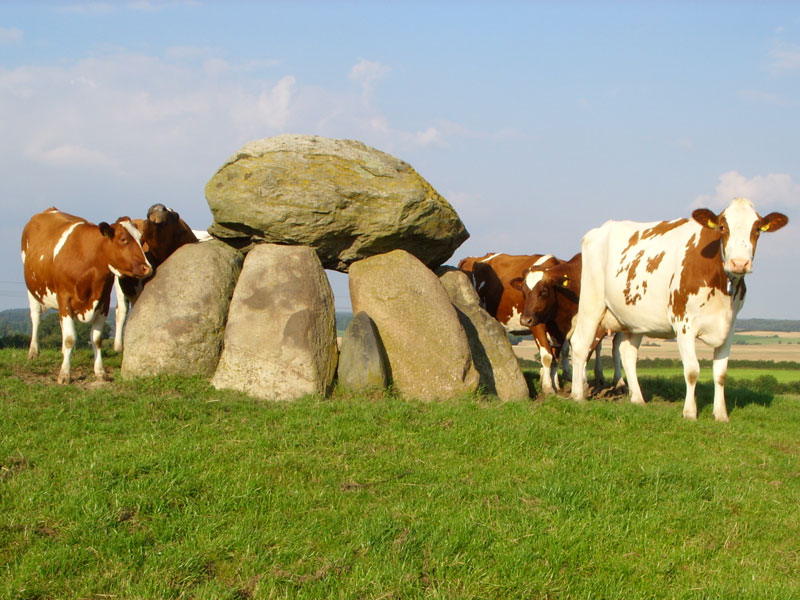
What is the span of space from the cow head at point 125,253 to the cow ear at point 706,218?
341 inches

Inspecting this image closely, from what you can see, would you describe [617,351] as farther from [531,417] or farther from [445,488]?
[445,488]

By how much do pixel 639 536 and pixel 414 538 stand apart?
76.6 inches

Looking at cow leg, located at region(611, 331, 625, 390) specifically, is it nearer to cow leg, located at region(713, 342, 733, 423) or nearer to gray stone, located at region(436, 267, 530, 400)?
cow leg, located at region(713, 342, 733, 423)

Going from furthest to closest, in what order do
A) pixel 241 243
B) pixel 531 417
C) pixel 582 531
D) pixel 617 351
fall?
pixel 617 351 < pixel 241 243 < pixel 531 417 < pixel 582 531

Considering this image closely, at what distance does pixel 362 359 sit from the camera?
10.7 m

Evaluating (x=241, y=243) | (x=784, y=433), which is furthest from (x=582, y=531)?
(x=241, y=243)

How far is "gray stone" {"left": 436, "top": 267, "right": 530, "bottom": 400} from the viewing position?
12.3 meters

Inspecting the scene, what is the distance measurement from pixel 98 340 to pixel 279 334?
351 centimetres

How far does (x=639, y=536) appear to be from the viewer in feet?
20.5

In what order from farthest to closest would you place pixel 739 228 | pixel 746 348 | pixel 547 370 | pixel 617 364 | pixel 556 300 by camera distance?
pixel 746 348 → pixel 617 364 → pixel 556 300 → pixel 547 370 → pixel 739 228

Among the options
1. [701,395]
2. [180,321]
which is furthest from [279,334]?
[701,395]

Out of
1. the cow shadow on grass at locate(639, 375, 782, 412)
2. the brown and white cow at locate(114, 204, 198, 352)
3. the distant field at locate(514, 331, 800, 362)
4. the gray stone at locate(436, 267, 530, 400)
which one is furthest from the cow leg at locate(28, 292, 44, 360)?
the distant field at locate(514, 331, 800, 362)

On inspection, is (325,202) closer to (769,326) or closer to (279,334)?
(279,334)

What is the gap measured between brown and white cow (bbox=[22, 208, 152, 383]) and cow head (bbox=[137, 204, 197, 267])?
495mm
